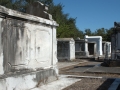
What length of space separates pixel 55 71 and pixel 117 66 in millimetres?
7009

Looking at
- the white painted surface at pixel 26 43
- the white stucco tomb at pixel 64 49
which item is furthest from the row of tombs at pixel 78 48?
the white painted surface at pixel 26 43

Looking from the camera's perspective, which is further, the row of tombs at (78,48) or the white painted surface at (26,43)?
the row of tombs at (78,48)

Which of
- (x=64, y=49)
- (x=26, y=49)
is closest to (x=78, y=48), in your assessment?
(x=64, y=49)

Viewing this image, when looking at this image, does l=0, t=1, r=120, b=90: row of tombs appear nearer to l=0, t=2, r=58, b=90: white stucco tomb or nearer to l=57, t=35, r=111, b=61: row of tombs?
l=0, t=2, r=58, b=90: white stucco tomb

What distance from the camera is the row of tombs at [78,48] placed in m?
23.8

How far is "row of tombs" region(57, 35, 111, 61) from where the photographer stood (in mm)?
23781

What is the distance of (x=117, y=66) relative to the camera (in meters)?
15.1

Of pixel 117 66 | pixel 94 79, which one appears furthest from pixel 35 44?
pixel 117 66

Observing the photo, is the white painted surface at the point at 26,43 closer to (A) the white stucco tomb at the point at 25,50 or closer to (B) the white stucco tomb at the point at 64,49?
(A) the white stucco tomb at the point at 25,50

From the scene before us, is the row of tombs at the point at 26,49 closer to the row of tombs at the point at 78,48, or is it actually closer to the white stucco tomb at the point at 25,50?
the white stucco tomb at the point at 25,50

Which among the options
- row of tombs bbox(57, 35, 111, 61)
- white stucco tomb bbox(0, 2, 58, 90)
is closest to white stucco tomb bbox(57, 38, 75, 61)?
row of tombs bbox(57, 35, 111, 61)

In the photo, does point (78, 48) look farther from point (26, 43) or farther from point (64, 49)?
point (26, 43)

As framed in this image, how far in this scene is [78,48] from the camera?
31531 millimetres

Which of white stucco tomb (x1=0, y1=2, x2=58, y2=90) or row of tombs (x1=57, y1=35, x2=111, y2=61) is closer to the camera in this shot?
white stucco tomb (x1=0, y1=2, x2=58, y2=90)
